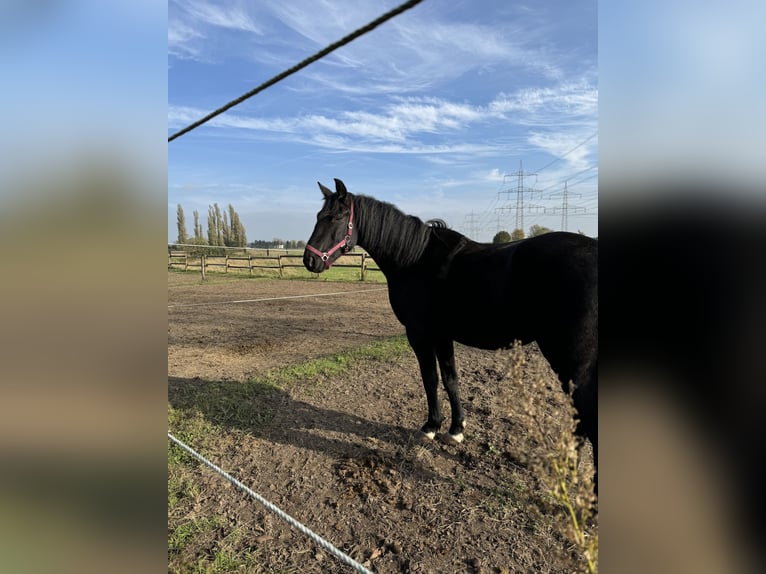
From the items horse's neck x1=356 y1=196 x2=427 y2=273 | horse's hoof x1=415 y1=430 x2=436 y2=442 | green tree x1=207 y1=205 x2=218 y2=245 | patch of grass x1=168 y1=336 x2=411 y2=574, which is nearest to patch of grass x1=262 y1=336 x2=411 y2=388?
patch of grass x1=168 y1=336 x2=411 y2=574

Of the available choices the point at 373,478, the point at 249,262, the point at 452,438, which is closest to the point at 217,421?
the point at 373,478

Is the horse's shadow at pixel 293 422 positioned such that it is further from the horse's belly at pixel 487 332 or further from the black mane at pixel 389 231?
the black mane at pixel 389 231

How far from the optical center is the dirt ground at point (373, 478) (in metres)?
2.18

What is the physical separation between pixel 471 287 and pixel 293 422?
2.33 metres

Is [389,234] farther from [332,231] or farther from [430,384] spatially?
[430,384]

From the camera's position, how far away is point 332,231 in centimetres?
350

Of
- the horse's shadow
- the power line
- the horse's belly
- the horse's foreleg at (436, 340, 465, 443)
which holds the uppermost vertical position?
the power line

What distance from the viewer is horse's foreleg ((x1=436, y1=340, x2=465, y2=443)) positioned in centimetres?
353

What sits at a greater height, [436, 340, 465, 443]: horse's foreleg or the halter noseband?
the halter noseband

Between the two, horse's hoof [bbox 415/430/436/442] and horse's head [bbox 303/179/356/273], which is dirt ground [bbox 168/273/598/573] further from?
horse's head [bbox 303/179/356/273]

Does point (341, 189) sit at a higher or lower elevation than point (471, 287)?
higher

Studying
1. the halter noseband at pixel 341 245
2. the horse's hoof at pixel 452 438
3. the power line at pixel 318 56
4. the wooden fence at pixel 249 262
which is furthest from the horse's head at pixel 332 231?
the wooden fence at pixel 249 262

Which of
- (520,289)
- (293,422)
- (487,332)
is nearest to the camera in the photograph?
(520,289)

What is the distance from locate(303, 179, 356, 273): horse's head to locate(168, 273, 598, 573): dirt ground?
5.50ft
